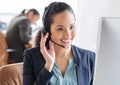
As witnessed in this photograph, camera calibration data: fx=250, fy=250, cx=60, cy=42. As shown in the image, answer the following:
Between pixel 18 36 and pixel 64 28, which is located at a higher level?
pixel 64 28

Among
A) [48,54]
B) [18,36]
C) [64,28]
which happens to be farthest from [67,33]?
[18,36]

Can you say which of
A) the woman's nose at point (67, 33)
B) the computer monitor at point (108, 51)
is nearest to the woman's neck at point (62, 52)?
the woman's nose at point (67, 33)

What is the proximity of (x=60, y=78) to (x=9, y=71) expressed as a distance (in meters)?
0.41

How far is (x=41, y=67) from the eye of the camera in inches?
46.9

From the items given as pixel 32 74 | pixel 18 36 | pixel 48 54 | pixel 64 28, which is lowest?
pixel 18 36

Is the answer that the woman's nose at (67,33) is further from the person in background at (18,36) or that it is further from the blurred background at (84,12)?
the person in background at (18,36)

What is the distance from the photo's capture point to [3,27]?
141 inches

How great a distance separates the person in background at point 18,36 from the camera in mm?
2980

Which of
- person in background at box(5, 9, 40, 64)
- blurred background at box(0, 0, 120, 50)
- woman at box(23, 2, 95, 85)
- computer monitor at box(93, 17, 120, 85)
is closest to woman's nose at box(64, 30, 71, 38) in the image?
woman at box(23, 2, 95, 85)

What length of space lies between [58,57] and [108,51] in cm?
54

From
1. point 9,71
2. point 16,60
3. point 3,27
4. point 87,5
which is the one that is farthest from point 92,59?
point 3,27

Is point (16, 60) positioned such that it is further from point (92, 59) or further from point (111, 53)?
point (111, 53)

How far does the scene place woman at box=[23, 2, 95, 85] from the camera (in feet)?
3.71

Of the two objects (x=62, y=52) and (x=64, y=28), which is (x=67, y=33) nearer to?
(x=64, y=28)
